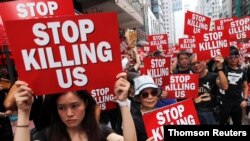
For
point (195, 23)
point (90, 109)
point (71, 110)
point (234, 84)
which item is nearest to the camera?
point (71, 110)

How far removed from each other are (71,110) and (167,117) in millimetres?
1132

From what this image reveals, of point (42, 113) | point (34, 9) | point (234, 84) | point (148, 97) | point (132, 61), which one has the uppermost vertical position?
point (34, 9)

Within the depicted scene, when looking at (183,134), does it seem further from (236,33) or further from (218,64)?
(236,33)

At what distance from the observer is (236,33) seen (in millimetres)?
9375

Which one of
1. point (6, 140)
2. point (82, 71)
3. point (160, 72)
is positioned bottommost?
point (6, 140)

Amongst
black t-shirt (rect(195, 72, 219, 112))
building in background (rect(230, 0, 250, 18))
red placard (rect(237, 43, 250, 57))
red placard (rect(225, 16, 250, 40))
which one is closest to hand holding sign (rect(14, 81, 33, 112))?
black t-shirt (rect(195, 72, 219, 112))

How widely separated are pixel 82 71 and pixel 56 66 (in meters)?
0.18

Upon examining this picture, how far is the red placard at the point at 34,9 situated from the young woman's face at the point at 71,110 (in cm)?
212

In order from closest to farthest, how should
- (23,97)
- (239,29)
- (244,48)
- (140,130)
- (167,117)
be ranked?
1. (23,97)
2. (167,117)
3. (140,130)
4. (239,29)
5. (244,48)

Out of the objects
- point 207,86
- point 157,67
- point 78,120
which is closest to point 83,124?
point 78,120

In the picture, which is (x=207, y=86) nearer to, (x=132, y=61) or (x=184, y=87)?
(x=184, y=87)

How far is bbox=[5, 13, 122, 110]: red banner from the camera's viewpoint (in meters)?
2.72

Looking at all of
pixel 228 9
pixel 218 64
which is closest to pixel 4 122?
pixel 218 64

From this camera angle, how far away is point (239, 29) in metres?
9.36
